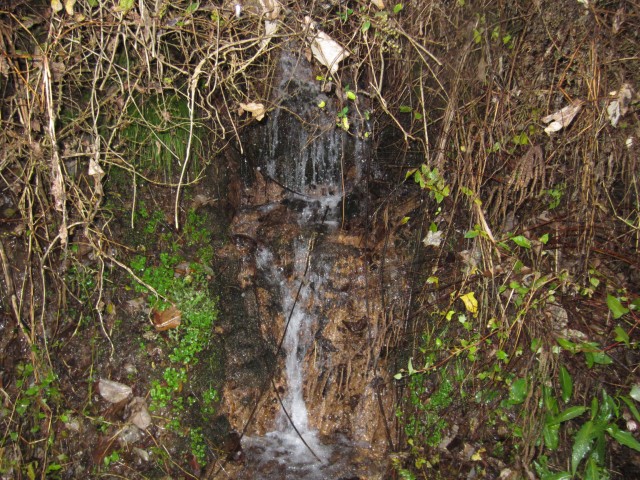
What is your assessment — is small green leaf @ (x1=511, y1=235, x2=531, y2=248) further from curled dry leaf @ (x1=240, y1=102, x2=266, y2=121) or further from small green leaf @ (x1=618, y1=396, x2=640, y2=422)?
curled dry leaf @ (x1=240, y1=102, x2=266, y2=121)

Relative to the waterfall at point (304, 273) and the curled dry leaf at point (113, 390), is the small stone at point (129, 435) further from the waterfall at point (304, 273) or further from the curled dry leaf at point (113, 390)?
the waterfall at point (304, 273)

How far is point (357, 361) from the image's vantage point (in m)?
3.52

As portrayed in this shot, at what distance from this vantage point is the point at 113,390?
269cm

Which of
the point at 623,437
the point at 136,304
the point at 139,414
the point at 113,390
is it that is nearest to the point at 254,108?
the point at 136,304

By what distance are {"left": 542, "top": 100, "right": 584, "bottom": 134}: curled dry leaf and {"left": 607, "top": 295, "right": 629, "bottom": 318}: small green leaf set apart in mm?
992

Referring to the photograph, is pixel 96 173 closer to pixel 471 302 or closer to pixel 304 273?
pixel 304 273

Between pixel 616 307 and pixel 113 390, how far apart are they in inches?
117

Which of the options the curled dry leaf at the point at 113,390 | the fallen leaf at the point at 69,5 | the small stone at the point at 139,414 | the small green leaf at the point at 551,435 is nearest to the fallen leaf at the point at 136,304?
the curled dry leaf at the point at 113,390

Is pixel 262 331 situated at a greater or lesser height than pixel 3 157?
lesser

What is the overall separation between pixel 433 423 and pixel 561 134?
205 centimetres

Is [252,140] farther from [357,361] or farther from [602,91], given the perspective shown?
[602,91]

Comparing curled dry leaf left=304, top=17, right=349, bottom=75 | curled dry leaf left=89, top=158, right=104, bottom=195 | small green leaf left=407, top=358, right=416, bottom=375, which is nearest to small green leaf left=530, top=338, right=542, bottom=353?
small green leaf left=407, top=358, right=416, bottom=375

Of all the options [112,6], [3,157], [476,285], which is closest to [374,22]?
[112,6]

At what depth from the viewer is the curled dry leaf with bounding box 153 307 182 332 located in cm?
291
